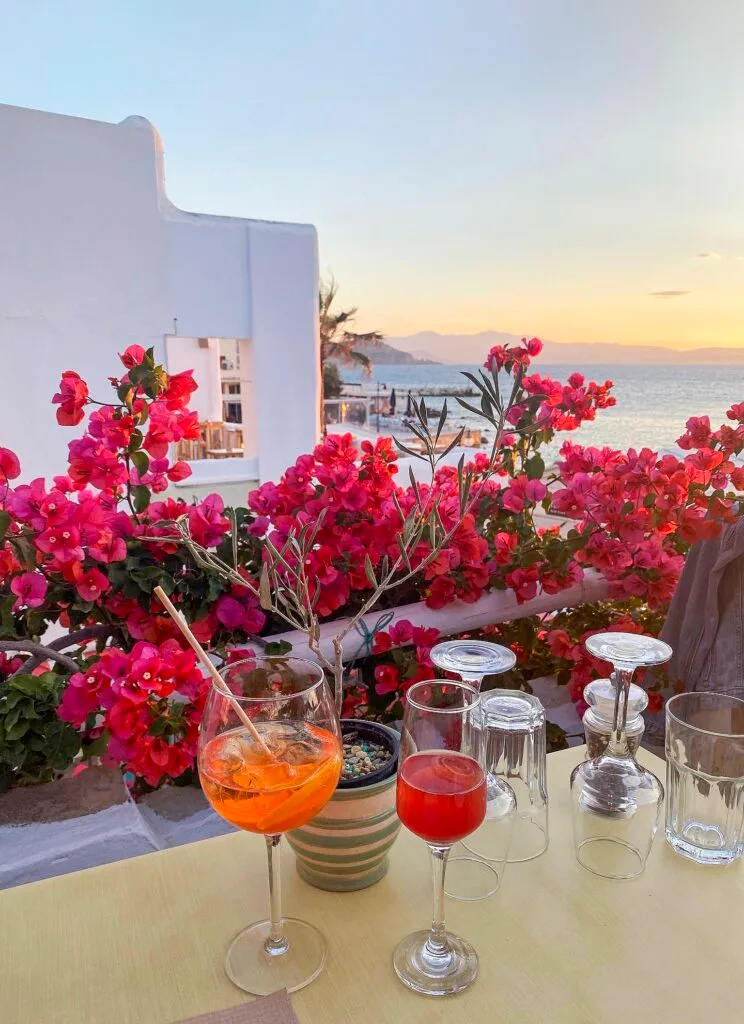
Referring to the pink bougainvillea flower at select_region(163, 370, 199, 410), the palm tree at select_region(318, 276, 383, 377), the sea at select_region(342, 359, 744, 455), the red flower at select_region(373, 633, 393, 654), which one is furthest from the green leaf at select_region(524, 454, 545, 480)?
the sea at select_region(342, 359, 744, 455)

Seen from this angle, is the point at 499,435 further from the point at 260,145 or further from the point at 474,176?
the point at 474,176

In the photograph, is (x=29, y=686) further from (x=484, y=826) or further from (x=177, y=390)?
(x=484, y=826)

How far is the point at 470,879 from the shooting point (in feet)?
2.77

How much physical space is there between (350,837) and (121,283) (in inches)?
283

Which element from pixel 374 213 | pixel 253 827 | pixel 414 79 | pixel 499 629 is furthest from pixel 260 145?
pixel 253 827

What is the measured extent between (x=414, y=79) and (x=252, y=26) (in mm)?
2888

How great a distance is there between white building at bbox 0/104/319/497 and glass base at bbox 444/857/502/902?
6419 mm

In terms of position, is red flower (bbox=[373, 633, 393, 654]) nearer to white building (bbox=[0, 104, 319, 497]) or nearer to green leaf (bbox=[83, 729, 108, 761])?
green leaf (bbox=[83, 729, 108, 761])

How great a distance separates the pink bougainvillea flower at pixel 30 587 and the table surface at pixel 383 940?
1.66ft

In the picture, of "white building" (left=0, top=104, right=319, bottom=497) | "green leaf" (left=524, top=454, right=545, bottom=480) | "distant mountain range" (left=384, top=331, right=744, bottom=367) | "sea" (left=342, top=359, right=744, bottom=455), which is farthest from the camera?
"sea" (left=342, top=359, right=744, bottom=455)

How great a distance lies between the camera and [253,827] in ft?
2.28

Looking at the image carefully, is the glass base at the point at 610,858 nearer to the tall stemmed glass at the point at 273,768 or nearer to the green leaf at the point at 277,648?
the tall stemmed glass at the point at 273,768

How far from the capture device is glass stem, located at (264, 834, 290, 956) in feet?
2.34

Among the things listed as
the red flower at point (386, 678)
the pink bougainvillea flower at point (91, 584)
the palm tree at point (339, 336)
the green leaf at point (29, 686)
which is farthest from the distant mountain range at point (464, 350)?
the green leaf at point (29, 686)
